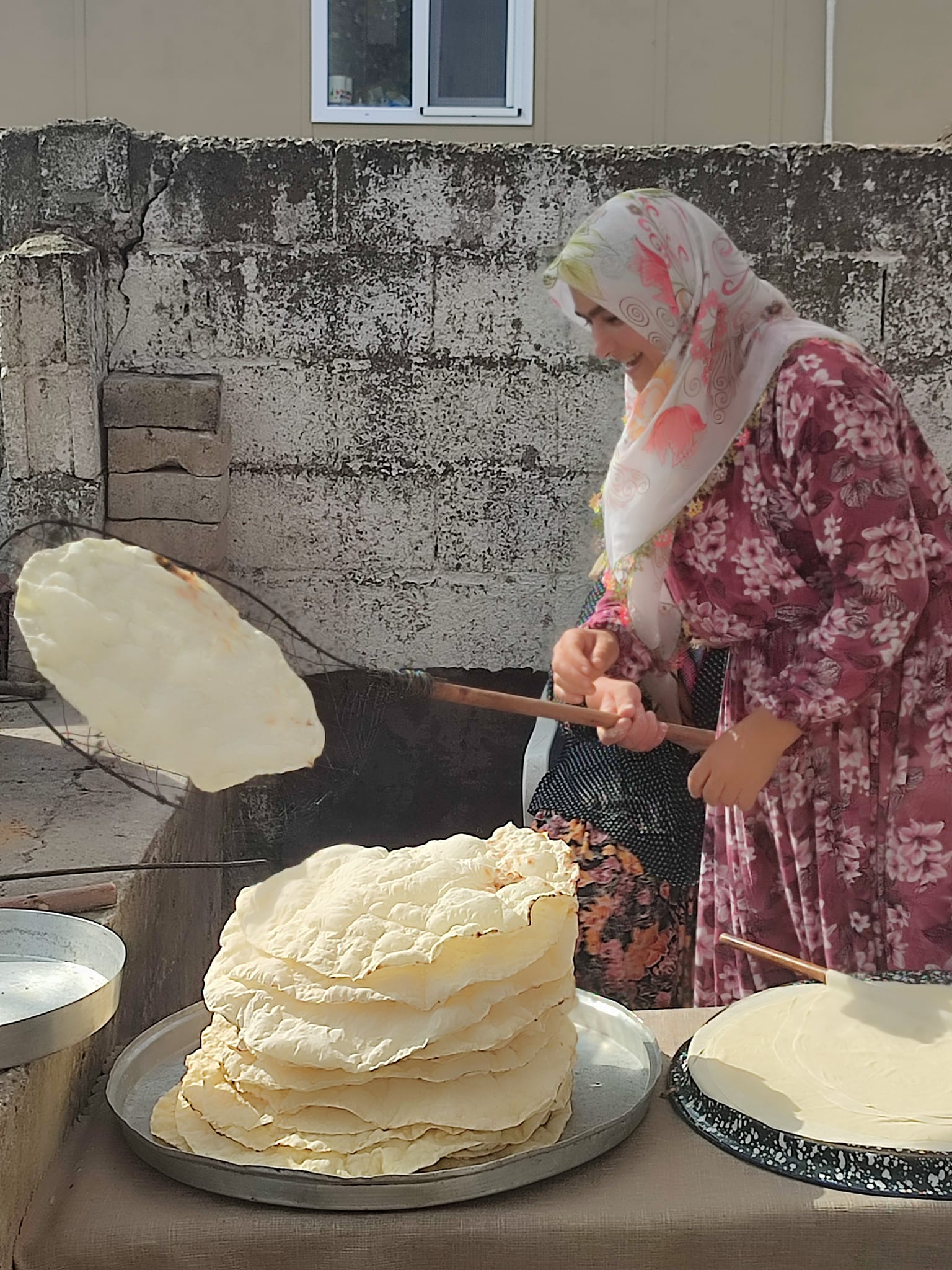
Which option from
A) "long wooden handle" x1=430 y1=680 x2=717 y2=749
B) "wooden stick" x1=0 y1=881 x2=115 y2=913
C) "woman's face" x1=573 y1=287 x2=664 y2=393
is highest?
"woman's face" x1=573 y1=287 x2=664 y2=393

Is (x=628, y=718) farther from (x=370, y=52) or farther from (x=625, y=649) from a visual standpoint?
(x=370, y=52)

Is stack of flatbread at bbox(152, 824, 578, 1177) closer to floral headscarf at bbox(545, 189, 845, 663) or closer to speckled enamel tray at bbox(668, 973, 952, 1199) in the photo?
speckled enamel tray at bbox(668, 973, 952, 1199)

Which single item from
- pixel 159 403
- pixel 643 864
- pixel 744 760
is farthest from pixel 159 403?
pixel 744 760

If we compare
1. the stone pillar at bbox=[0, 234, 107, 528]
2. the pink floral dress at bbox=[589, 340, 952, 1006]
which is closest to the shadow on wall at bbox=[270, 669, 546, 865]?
the pink floral dress at bbox=[589, 340, 952, 1006]

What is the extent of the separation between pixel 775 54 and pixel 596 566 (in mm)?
4234

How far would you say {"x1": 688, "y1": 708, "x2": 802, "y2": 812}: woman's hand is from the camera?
6.82 ft

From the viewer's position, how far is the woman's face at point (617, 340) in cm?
→ 224

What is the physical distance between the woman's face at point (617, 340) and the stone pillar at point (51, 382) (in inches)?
50.9

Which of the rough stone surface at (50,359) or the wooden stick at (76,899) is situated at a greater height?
the rough stone surface at (50,359)

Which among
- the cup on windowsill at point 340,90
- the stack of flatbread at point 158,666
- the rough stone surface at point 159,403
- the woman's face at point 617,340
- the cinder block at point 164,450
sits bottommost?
the stack of flatbread at point 158,666

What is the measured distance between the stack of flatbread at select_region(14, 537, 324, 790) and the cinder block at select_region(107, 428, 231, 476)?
1844mm

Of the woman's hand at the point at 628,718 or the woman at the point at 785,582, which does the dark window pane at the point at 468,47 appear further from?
the woman's hand at the point at 628,718

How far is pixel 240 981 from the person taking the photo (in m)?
1.34

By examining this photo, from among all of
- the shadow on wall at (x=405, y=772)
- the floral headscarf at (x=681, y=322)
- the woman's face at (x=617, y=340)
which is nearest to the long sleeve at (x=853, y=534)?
the floral headscarf at (x=681, y=322)
